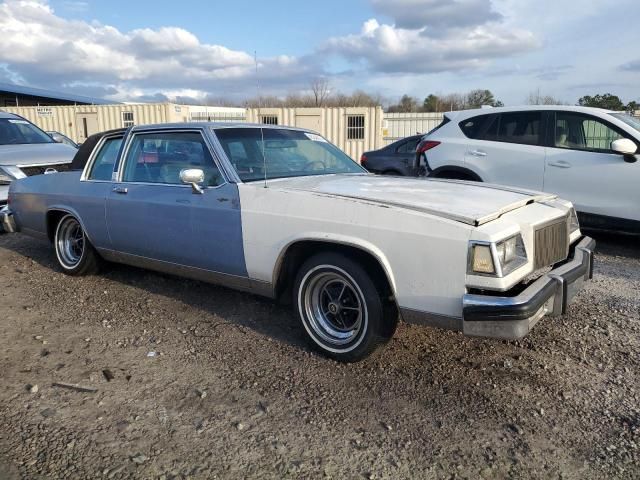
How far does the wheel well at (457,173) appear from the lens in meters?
6.86

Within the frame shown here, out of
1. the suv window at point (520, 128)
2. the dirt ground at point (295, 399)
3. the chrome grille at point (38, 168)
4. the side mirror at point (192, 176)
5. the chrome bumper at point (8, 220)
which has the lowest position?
the dirt ground at point (295, 399)

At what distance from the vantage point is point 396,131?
22312 millimetres

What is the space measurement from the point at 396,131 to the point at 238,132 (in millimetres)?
18772

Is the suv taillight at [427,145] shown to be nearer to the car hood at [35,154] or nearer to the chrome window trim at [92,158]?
the chrome window trim at [92,158]

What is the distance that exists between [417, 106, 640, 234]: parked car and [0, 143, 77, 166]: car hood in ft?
18.6

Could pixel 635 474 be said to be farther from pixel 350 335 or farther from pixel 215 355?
pixel 215 355

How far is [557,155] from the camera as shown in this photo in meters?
6.29

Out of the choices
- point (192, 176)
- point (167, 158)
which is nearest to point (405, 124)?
point (167, 158)

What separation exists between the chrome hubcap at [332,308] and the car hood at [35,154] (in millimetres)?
6267

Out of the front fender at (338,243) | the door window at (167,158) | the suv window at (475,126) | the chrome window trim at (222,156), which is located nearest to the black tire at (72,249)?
the door window at (167,158)

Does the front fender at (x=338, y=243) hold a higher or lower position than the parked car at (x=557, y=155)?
lower

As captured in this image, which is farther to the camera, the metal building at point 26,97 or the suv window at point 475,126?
the metal building at point 26,97

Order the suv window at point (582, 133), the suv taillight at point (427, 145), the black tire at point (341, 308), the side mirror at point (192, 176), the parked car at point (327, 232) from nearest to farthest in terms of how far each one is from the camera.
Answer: the parked car at point (327, 232) → the black tire at point (341, 308) → the side mirror at point (192, 176) → the suv window at point (582, 133) → the suv taillight at point (427, 145)

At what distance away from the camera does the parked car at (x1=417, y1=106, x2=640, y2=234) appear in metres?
5.90
